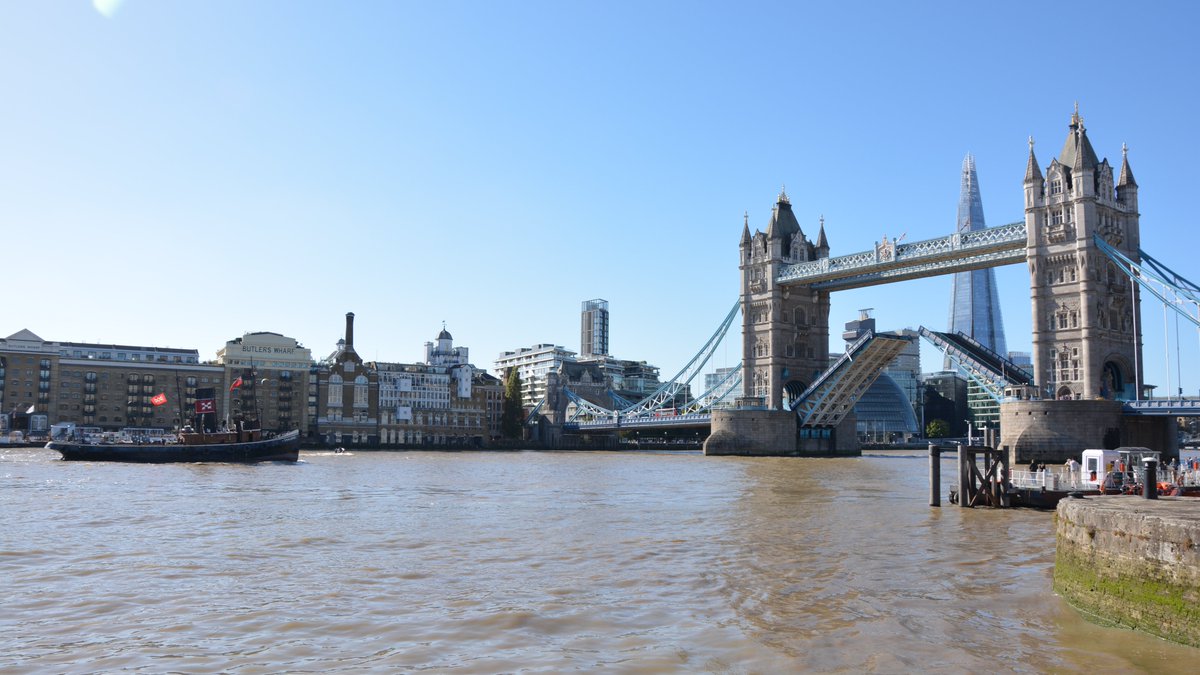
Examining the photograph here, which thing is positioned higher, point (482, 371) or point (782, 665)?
point (482, 371)

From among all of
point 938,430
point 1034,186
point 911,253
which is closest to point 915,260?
point 911,253

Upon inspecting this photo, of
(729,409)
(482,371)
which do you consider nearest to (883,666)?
(729,409)

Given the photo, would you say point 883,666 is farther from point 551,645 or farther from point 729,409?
point 729,409

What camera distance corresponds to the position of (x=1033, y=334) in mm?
67125

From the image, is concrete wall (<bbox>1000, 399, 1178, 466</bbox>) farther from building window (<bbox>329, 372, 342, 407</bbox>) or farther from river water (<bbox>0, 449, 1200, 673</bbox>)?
building window (<bbox>329, 372, 342, 407</bbox>)

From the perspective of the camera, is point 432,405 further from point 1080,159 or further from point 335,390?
point 1080,159

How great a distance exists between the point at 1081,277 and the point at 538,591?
58.7 metres

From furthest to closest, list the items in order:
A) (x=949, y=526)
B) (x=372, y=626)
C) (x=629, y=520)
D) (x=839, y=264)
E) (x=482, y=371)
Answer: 1. (x=482, y=371)
2. (x=839, y=264)
3. (x=629, y=520)
4. (x=949, y=526)
5. (x=372, y=626)

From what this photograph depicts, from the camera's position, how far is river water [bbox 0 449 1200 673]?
476 inches

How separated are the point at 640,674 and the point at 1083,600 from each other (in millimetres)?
6682

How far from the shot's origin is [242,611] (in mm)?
14508

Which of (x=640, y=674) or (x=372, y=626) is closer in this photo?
(x=640, y=674)

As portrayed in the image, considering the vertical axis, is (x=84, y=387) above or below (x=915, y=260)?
below

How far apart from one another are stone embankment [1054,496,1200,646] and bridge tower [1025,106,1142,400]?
54.0 m
